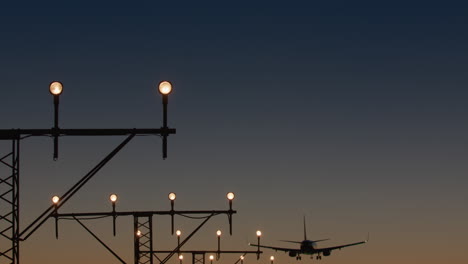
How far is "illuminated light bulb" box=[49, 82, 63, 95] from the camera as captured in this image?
2533cm

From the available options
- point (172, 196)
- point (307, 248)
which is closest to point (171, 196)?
point (172, 196)

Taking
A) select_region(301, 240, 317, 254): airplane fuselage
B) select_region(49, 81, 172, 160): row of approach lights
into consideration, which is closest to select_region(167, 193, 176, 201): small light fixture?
select_region(49, 81, 172, 160): row of approach lights

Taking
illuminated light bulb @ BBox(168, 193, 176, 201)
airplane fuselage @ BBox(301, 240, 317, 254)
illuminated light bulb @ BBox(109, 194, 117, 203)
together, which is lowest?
illuminated light bulb @ BBox(109, 194, 117, 203)

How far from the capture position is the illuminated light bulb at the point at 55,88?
25.3 meters

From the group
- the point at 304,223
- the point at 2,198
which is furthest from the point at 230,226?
the point at 304,223

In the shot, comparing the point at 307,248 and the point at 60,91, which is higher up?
the point at 307,248

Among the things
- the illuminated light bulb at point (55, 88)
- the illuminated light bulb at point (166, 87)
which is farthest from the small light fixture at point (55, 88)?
the illuminated light bulb at point (166, 87)

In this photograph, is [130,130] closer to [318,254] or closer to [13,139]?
[13,139]

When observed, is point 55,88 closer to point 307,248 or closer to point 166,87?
point 166,87

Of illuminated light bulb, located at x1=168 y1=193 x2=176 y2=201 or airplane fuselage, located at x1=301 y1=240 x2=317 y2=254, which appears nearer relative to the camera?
illuminated light bulb, located at x1=168 y1=193 x2=176 y2=201

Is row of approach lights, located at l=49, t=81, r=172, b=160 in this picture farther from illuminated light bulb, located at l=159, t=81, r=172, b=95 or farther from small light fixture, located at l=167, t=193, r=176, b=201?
small light fixture, located at l=167, t=193, r=176, b=201

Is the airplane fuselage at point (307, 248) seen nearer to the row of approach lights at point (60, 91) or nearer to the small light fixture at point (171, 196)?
the small light fixture at point (171, 196)

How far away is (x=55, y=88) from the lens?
2536 cm

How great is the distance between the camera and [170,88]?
25.2 metres
